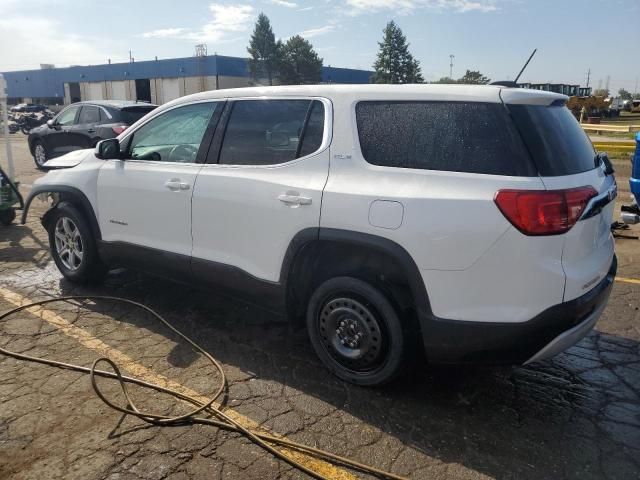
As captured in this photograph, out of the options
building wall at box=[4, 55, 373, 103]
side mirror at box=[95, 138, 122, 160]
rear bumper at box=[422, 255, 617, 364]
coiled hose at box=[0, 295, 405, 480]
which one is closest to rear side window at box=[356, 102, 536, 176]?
rear bumper at box=[422, 255, 617, 364]

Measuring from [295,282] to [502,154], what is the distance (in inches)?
59.9

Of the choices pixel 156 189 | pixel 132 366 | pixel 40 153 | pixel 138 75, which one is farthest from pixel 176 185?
pixel 138 75

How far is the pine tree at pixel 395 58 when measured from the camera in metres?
81.4

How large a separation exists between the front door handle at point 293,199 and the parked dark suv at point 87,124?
9342 millimetres

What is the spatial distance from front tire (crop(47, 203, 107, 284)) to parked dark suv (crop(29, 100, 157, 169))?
7016 mm

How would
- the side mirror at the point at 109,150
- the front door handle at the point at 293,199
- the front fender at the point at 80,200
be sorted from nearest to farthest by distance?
1. the front door handle at the point at 293,199
2. the side mirror at the point at 109,150
3. the front fender at the point at 80,200

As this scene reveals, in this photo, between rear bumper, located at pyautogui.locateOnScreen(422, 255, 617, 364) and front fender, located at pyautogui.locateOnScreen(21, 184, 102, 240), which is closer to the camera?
rear bumper, located at pyautogui.locateOnScreen(422, 255, 617, 364)

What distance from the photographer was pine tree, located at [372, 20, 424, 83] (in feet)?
267

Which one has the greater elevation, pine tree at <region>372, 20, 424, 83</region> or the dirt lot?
pine tree at <region>372, 20, 424, 83</region>

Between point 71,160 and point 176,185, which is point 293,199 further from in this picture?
point 71,160

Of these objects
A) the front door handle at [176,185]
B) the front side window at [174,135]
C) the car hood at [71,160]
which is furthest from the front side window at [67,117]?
the front door handle at [176,185]

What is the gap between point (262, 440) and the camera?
2.81 meters

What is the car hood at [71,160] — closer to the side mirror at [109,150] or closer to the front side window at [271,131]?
the side mirror at [109,150]

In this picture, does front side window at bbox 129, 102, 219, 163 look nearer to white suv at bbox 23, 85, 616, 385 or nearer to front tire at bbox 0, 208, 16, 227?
white suv at bbox 23, 85, 616, 385
